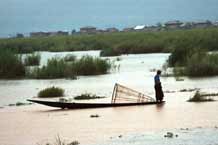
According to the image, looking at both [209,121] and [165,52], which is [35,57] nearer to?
[165,52]

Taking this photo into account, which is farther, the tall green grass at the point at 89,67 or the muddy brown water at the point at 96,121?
the tall green grass at the point at 89,67

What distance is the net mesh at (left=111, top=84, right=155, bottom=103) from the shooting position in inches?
1022

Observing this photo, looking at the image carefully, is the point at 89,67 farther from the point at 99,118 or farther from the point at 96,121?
the point at 96,121

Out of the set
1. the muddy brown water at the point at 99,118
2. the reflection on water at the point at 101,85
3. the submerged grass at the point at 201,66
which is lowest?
the reflection on water at the point at 101,85

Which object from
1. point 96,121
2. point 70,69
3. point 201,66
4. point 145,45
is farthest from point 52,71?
point 145,45

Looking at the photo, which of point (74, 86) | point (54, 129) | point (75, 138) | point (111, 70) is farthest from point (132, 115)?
point (111, 70)

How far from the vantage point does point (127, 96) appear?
26562 millimetres

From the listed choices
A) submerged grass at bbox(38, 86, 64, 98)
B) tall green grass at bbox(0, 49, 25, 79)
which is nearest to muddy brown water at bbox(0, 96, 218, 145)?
submerged grass at bbox(38, 86, 64, 98)

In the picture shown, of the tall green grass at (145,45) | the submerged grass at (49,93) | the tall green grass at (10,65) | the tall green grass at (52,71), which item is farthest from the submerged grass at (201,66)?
the tall green grass at (10,65)

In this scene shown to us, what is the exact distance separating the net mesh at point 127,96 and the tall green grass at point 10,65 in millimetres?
18093

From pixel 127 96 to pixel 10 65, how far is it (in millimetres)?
18808

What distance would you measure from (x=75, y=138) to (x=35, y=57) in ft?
120

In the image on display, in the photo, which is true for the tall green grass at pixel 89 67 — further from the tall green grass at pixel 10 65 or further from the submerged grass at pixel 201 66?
the submerged grass at pixel 201 66

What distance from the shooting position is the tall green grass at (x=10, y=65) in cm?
4331
